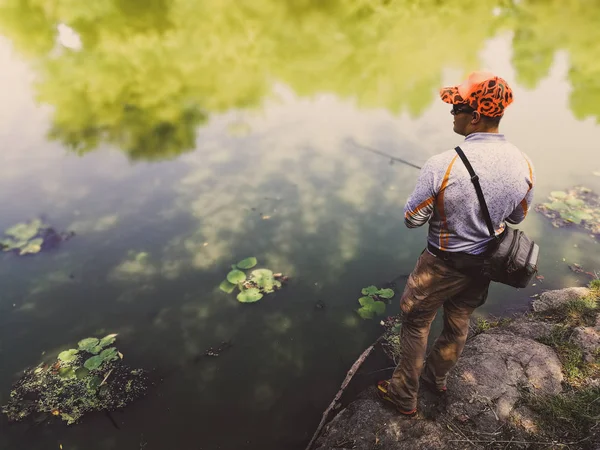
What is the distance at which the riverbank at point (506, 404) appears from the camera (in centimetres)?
199

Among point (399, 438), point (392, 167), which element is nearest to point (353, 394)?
point (399, 438)

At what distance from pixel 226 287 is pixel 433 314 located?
7.24 ft

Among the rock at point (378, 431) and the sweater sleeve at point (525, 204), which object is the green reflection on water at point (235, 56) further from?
the sweater sleeve at point (525, 204)

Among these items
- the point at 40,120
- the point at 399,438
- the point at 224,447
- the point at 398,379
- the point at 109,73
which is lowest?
the point at 224,447

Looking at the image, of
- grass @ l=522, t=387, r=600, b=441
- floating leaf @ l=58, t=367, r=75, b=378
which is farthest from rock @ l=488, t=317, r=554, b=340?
floating leaf @ l=58, t=367, r=75, b=378

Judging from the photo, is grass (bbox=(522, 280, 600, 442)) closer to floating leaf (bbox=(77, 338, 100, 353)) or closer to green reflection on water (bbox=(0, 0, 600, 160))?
floating leaf (bbox=(77, 338, 100, 353))

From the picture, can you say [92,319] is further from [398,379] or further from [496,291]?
[496,291]

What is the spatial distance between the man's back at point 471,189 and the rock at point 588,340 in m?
1.46

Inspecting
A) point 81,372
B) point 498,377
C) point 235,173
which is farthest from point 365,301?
point 235,173

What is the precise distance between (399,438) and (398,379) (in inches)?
13.4

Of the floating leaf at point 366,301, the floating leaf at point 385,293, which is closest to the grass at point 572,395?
the floating leaf at point 385,293

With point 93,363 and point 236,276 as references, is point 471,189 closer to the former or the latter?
point 236,276

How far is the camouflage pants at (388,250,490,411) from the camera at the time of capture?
1.95 meters

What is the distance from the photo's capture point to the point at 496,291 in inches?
142
